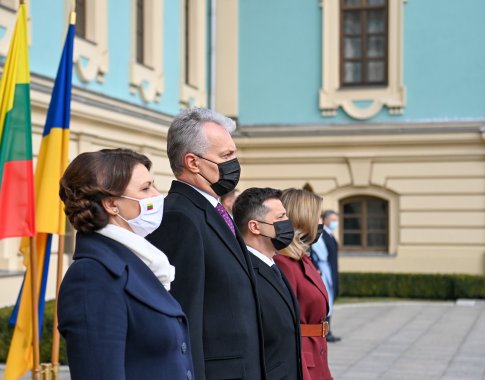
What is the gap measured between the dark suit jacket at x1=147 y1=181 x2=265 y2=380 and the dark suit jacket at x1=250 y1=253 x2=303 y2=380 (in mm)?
360

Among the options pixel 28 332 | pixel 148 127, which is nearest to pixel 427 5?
pixel 148 127

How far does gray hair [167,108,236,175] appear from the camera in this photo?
4.05m

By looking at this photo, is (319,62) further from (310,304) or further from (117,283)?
(117,283)

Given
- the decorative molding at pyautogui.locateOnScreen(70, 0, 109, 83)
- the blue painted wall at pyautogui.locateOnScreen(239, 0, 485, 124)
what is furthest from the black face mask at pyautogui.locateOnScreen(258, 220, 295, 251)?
the blue painted wall at pyautogui.locateOnScreen(239, 0, 485, 124)

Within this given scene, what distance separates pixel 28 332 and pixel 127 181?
324 centimetres

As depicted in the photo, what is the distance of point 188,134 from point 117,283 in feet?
4.31

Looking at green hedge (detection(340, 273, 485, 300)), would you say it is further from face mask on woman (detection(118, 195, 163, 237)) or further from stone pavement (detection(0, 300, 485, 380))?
face mask on woman (detection(118, 195, 163, 237))

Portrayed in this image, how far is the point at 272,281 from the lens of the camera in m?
4.57

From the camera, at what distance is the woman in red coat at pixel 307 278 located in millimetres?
5195

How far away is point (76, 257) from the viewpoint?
289 cm

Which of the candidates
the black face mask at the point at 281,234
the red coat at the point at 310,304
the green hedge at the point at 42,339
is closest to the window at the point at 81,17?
the green hedge at the point at 42,339

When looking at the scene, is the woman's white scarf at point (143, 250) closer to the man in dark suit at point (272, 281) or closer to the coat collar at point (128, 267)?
the coat collar at point (128, 267)

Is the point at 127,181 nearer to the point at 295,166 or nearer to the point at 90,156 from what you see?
the point at 90,156

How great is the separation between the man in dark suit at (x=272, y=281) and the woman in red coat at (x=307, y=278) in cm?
46
